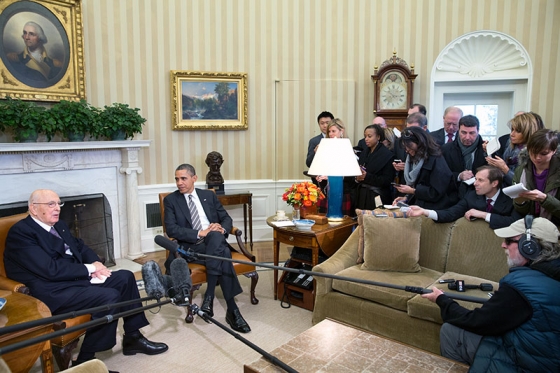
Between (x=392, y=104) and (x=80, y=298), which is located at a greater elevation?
(x=392, y=104)

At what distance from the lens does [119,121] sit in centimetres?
489

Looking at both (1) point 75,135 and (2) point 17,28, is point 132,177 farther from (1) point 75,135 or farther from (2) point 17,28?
(2) point 17,28

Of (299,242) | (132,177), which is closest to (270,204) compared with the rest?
(132,177)

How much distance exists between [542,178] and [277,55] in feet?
12.8

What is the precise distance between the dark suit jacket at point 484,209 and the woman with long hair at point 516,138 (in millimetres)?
271

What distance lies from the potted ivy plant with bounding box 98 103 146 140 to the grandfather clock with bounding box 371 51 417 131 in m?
2.99

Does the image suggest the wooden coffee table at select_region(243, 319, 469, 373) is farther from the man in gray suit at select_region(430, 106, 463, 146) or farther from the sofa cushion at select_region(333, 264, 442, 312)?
the man in gray suit at select_region(430, 106, 463, 146)

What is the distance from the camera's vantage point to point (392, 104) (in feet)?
19.1

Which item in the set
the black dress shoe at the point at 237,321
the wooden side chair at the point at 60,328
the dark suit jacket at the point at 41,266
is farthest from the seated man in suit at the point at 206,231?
the wooden side chair at the point at 60,328

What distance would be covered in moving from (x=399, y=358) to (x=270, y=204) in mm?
4071

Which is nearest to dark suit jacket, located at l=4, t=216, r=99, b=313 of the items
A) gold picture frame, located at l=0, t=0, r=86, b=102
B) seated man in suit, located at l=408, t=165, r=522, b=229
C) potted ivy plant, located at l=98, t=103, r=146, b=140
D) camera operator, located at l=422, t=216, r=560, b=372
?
potted ivy plant, located at l=98, t=103, r=146, b=140

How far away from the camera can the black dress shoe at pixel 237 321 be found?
3441 millimetres

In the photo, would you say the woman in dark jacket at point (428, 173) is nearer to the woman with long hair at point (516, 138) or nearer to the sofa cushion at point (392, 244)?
the sofa cushion at point (392, 244)

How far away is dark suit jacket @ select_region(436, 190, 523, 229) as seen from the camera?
312cm
